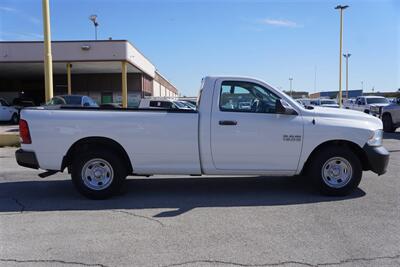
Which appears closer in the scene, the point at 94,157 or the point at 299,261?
the point at 299,261

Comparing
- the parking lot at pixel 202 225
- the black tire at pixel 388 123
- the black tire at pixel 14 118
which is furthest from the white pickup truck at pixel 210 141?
the black tire at pixel 14 118

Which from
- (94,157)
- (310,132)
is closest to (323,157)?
(310,132)

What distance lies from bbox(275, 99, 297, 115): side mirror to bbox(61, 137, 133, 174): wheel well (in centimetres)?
246

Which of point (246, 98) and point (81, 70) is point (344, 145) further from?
point (81, 70)

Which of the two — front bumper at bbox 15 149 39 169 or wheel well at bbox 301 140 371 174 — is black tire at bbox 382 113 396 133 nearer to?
wheel well at bbox 301 140 371 174

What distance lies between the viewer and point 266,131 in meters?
6.48

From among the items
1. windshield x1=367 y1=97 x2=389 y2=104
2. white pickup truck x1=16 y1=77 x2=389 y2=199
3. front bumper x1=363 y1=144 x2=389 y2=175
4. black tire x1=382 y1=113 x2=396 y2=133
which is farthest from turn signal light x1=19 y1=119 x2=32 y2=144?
windshield x1=367 y1=97 x2=389 y2=104

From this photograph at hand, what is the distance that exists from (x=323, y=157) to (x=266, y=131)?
0.99 meters

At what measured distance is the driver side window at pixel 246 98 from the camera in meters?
6.58

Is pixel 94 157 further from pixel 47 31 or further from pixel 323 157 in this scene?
pixel 47 31

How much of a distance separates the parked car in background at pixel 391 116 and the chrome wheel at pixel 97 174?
16.0m

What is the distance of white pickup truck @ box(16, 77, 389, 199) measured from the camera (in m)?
6.46

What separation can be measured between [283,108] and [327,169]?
1.22m

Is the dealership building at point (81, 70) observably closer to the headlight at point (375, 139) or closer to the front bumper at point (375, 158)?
the headlight at point (375, 139)
